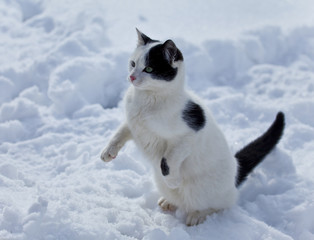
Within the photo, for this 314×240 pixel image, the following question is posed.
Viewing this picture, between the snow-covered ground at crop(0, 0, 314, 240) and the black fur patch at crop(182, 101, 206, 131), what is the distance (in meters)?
0.71

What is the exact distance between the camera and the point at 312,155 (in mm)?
3475

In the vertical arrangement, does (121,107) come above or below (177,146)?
below

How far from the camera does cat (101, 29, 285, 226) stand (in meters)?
2.46

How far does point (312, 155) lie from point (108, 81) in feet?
8.03

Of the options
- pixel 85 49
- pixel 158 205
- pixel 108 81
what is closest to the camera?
pixel 158 205

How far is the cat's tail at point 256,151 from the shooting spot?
3.18 metres

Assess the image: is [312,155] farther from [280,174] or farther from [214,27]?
[214,27]

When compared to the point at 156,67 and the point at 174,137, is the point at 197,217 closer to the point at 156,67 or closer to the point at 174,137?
the point at 174,137

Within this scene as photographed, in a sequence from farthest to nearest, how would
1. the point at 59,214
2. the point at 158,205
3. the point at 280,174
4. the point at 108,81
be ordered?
the point at 108,81, the point at 280,174, the point at 158,205, the point at 59,214

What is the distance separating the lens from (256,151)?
128 inches

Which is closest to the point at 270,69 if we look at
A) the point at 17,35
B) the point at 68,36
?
the point at 68,36

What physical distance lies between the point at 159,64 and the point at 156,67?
29 mm

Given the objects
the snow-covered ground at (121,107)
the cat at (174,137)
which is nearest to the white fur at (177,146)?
the cat at (174,137)

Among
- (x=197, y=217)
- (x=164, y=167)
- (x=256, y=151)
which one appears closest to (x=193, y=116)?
(x=164, y=167)
